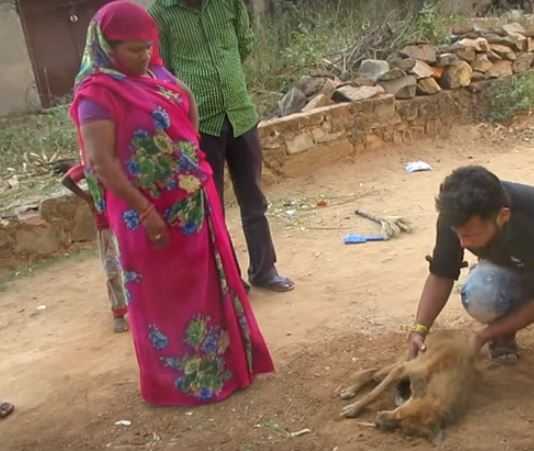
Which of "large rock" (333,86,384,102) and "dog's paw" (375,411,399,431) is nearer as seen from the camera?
"dog's paw" (375,411,399,431)

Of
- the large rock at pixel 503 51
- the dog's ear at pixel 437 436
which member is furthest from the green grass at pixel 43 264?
the large rock at pixel 503 51

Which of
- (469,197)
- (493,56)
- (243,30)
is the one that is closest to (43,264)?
(243,30)

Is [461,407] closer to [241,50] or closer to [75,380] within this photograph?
[75,380]

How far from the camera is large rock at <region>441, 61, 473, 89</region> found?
7.54 metres

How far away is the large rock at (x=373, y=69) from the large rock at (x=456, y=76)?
622mm

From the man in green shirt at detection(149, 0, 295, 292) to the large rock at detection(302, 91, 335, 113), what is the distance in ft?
8.71

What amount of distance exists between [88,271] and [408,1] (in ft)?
20.2

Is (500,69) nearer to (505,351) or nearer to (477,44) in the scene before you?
(477,44)

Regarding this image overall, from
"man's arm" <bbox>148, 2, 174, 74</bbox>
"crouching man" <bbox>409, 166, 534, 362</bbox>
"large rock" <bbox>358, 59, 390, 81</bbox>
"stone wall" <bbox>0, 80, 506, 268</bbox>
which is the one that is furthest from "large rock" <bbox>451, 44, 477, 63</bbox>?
"crouching man" <bbox>409, 166, 534, 362</bbox>

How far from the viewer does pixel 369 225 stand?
5.50 metres

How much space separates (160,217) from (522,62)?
613 centimetres

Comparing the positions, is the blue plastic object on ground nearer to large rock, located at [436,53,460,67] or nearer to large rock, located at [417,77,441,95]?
large rock, located at [417,77,441,95]

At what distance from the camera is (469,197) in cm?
251

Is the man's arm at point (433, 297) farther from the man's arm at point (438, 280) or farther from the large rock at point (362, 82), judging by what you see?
the large rock at point (362, 82)
